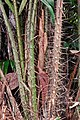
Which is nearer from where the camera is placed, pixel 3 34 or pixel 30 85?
pixel 30 85

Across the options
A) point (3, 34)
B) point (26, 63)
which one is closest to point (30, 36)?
point (26, 63)

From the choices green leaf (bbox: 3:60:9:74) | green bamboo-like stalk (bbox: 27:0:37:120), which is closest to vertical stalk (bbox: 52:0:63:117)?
green bamboo-like stalk (bbox: 27:0:37:120)

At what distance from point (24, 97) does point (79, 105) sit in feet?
0.54

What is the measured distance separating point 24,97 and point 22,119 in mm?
67

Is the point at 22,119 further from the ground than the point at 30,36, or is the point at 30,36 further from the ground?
the point at 30,36

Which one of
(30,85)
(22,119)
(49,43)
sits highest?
(49,43)

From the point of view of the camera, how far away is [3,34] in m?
0.89

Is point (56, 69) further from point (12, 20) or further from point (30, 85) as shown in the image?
point (12, 20)

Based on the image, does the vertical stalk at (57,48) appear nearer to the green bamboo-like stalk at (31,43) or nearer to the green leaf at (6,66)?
the green bamboo-like stalk at (31,43)

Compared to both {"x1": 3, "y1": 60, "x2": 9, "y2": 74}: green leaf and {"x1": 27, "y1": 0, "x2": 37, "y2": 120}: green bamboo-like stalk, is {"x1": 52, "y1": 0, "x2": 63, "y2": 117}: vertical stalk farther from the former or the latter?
{"x1": 3, "y1": 60, "x2": 9, "y2": 74}: green leaf

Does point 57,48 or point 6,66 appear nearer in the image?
point 57,48

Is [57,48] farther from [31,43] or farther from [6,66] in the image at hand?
[6,66]

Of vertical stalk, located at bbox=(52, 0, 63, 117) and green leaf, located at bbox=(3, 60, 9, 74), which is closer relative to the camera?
vertical stalk, located at bbox=(52, 0, 63, 117)

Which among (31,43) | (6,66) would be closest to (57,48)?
(31,43)
